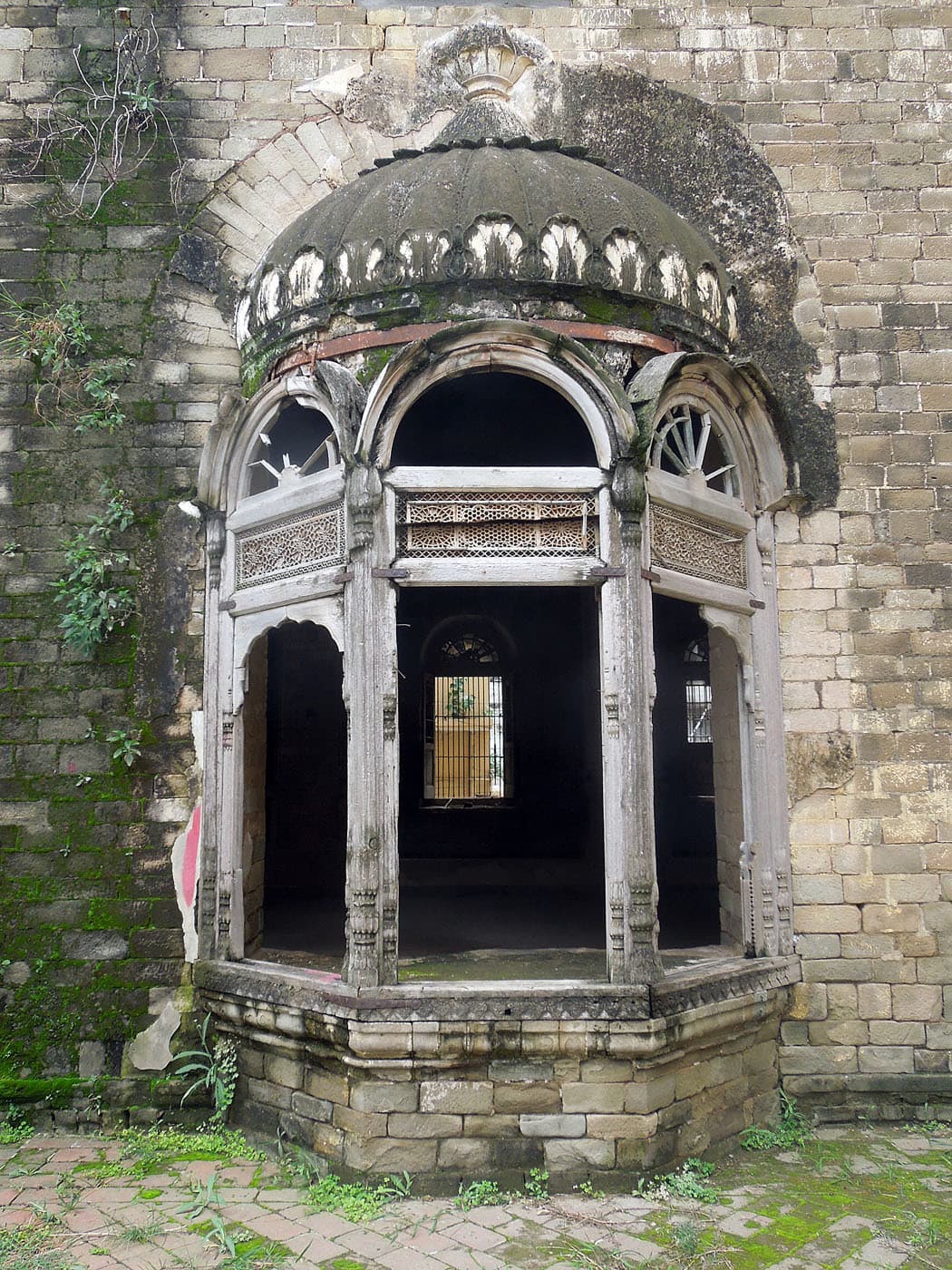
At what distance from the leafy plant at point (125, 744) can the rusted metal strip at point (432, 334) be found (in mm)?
2256

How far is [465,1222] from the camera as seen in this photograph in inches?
163

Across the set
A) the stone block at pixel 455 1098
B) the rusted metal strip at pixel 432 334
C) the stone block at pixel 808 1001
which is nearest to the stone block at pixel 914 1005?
the stone block at pixel 808 1001

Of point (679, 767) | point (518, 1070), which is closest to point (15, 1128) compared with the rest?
point (518, 1070)

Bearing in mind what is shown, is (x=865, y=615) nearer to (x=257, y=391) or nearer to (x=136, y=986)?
(x=257, y=391)

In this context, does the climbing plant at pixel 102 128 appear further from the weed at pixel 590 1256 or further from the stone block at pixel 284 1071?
the weed at pixel 590 1256

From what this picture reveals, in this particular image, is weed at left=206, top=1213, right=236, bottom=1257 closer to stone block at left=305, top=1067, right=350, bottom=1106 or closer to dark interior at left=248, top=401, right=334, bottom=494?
stone block at left=305, top=1067, right=350, bottom=1106

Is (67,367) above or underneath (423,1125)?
above

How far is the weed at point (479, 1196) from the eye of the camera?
4.29 metres

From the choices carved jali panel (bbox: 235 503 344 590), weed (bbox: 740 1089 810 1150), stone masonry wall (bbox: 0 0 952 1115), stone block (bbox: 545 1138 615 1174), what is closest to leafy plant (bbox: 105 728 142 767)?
stone masonry wall (bbox: 0 0 952 1115)

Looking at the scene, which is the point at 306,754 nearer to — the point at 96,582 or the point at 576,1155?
the point at 96,582

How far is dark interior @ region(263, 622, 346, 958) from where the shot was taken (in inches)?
343

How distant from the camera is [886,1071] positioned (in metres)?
5.46

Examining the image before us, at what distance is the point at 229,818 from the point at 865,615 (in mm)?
3808

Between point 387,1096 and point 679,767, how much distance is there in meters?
5.53
